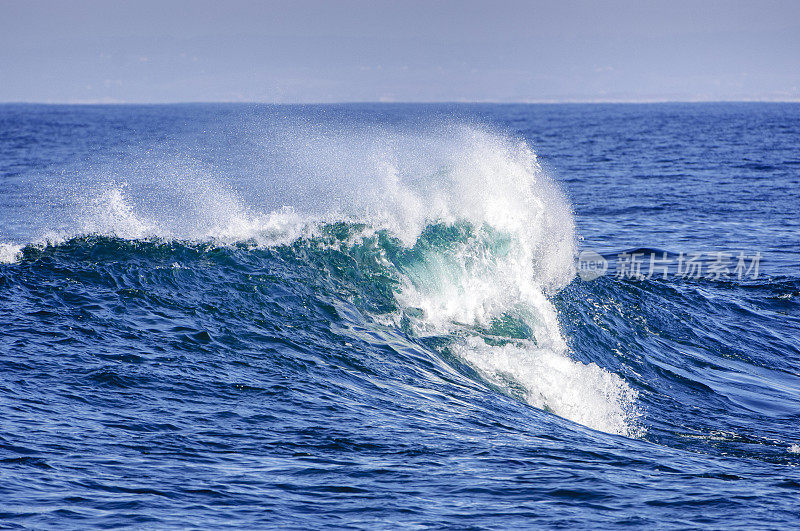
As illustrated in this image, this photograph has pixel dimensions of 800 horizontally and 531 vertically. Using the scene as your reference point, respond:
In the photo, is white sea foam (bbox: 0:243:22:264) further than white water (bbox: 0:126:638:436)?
Yes


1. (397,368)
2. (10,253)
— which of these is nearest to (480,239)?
(397,368)

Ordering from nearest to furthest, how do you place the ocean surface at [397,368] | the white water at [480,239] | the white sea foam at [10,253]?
the ocean surface at [397,368]
the white water at [480,239]
the white sea foam at [10,253]

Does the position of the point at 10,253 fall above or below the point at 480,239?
below

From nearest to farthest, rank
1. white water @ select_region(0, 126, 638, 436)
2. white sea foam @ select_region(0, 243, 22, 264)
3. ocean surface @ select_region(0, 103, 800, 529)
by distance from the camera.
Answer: ocean surface @ select_region(0, 103, 800, 529)
white water @ select_region(0, 126, 638, 436)
white sea foam @ select_region(0, 243, 22, 264)

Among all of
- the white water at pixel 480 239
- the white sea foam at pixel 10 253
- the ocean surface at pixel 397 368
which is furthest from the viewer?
the white sea foam at pixel 10 253

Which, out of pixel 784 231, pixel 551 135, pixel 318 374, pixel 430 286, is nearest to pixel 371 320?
pixel 430 286

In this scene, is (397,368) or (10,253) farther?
(10,253)

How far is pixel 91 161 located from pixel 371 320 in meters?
35.8

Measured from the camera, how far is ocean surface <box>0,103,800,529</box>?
6488 mm

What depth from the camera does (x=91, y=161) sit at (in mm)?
42875

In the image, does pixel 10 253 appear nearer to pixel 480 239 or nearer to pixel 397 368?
pixel 397 368

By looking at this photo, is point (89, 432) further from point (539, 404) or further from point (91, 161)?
point (91, 161)

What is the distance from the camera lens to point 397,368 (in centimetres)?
1026

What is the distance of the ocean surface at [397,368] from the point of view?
21.3ft
